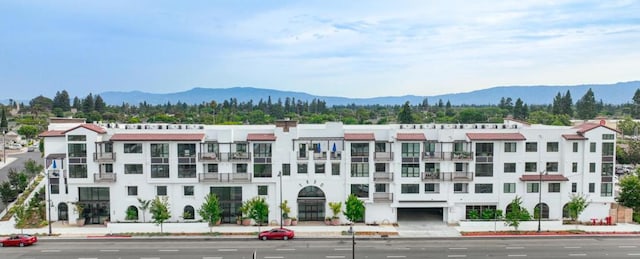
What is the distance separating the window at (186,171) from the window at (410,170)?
24630 mm

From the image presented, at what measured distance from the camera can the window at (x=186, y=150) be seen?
58.5 metres

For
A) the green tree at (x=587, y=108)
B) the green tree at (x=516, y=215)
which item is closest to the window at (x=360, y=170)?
the green tree at (x=516, y=215)

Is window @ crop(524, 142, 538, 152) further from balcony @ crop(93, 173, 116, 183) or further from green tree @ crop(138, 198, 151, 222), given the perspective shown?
balcony @ crop(93, 173, 116, 183)

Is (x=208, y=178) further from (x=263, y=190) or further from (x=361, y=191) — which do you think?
(x=361, y=191)

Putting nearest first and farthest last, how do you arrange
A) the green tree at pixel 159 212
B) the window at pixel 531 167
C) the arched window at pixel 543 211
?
the green tree at pixel 159 212 → the arched window at pixel 543 211 → the window at pixel 531 167

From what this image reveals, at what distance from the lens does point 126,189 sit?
5853 centimetres

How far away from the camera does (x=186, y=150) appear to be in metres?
58.6

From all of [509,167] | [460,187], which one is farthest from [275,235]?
[509,167]

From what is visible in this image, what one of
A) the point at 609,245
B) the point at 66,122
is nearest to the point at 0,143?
the point at 66,122

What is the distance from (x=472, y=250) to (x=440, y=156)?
1397 cm

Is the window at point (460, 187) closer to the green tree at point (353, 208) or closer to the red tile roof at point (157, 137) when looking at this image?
the green tree at point (353, 208)

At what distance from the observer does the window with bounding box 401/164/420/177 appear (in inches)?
2334

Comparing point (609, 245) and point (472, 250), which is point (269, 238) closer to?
point (472, 250)

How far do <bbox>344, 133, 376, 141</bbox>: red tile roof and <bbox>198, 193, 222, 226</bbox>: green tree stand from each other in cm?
1643
